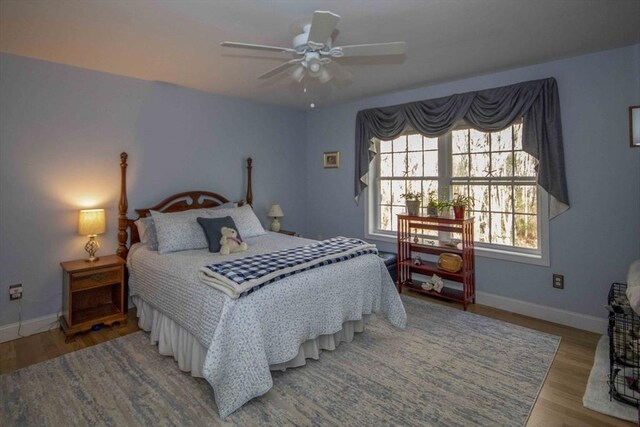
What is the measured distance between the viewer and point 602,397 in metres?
2.08

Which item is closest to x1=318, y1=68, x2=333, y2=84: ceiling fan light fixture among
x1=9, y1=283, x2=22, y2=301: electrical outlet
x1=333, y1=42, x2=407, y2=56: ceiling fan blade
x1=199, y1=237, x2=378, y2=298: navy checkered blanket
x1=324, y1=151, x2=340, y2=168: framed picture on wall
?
x1=333, y1=42, x2=407, y2=56: ceiling fan blade

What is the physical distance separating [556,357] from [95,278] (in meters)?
3.83

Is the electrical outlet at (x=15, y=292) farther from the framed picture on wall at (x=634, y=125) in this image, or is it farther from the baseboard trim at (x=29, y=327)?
the framed picture on wall at (x=634, y=125)

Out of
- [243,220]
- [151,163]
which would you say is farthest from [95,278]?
[243,220]

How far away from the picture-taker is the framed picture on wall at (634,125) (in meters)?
2.70

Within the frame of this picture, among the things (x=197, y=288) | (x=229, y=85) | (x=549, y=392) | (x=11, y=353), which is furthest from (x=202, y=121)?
(x=549, y=392)

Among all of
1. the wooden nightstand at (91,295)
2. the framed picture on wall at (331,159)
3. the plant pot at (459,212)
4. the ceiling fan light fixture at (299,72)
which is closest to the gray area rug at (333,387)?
the wooden nightstand at (91,295)

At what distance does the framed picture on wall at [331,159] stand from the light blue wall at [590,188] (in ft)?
6.28

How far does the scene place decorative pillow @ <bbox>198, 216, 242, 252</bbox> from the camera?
10.4 feet

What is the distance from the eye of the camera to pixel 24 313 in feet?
9.88

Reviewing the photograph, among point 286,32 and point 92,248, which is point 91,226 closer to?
point 92,248

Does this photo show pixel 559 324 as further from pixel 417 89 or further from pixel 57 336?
pixel 57 336

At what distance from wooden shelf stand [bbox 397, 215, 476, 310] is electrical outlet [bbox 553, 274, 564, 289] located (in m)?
0.74

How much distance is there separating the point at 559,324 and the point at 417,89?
285 cm
